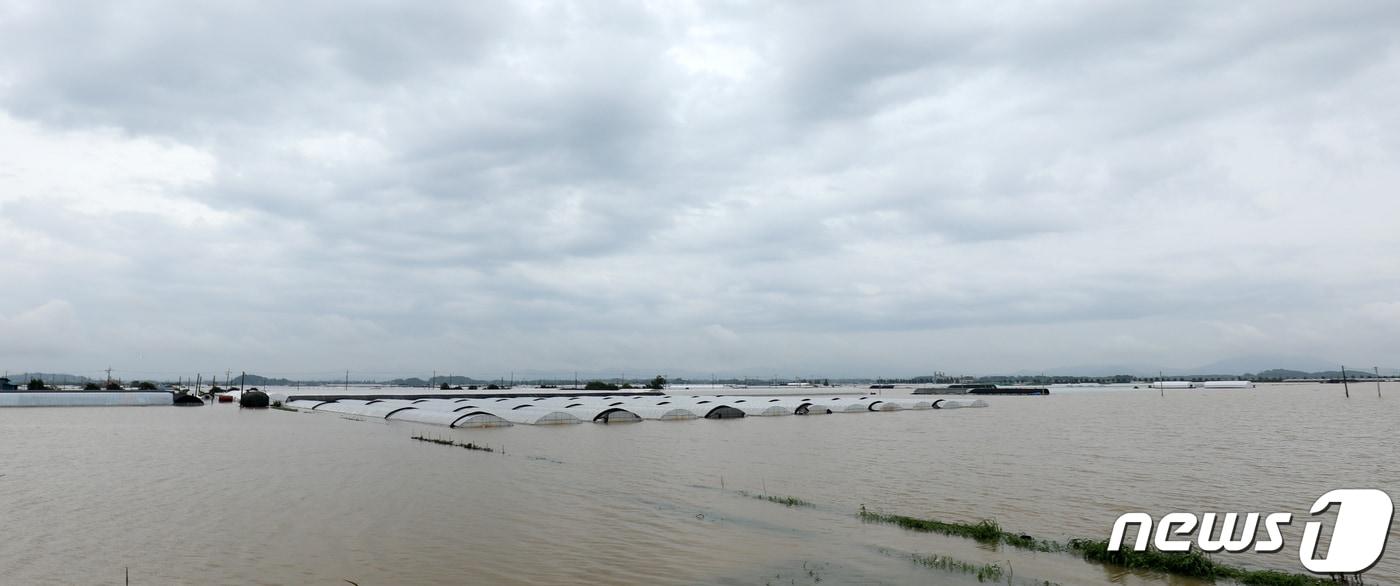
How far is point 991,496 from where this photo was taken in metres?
17.0

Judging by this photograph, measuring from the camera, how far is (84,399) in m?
60.1

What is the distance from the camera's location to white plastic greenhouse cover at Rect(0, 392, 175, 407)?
2265 inches

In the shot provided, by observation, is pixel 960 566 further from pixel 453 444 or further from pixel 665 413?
pixel 665 413

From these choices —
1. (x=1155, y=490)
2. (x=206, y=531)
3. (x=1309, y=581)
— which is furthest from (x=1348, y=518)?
(x=206, y=531)

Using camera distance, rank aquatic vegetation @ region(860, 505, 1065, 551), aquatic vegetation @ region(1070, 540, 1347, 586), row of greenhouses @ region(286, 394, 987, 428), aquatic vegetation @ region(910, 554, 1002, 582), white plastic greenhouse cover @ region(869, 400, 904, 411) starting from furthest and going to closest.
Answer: white plastic greenhouse cover @ region(869, 400, 904, 411), row of greenhouses @ region(286, 394, 987, 428), aquatic vegetation @ region(860, 505, 1065, 551), aquatic vegetation @ region(910, 554, 1002, 582), aquatic vegetation @ region(1070, 540, 1347, 586)

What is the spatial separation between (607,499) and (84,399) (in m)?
66.3

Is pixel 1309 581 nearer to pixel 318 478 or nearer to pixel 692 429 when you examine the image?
pixel 318 478

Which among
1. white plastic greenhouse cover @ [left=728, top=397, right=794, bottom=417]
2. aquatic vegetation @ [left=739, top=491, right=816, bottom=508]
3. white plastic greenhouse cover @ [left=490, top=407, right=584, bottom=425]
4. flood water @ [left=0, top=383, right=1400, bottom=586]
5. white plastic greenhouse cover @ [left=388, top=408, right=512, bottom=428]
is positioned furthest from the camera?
white plastic greenhouse cover @ [left=728, top=397, right=794, bottom=417]

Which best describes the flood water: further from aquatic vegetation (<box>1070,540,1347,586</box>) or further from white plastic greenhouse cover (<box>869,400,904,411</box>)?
white plastic greenhouse cover (<box>869,400,904,411</box>)

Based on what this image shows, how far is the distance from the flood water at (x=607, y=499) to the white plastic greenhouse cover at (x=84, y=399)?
34.1 m

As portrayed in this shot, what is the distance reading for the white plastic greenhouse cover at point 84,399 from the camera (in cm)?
5753

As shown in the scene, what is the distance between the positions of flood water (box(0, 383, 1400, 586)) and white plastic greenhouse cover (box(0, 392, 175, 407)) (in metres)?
34.1

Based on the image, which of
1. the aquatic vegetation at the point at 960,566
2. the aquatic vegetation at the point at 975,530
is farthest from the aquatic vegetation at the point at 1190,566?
the aquatic vegetation at the point at 960,566

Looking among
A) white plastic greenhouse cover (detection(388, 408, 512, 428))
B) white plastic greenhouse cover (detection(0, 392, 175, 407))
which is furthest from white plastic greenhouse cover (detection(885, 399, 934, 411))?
white plastic greenhouse cover (detection(0, 392, 175, 407))
